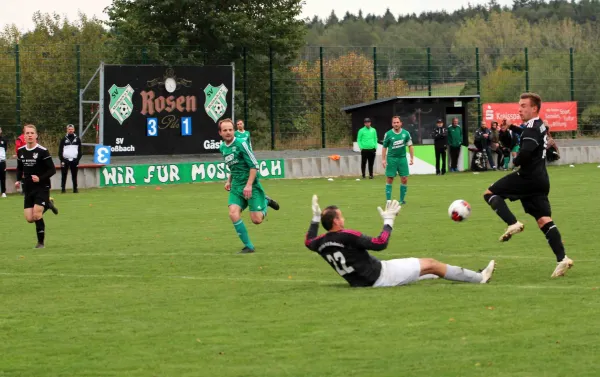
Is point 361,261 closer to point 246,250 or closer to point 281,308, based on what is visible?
point 281,308

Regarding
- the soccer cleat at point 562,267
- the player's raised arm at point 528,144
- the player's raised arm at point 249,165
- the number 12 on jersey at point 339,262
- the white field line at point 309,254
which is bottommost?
the white field line at point 309,254

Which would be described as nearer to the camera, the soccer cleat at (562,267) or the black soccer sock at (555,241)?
the soccer cleat at (562,267)

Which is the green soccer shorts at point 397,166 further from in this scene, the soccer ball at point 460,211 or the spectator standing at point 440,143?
the spectator standing at point 440,143

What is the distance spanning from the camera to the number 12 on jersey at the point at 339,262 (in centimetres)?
1070

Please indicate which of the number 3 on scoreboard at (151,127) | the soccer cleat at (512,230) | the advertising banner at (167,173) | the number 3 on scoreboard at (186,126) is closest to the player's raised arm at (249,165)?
the soccer cleat at (512,230)

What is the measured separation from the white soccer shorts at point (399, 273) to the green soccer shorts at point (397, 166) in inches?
544

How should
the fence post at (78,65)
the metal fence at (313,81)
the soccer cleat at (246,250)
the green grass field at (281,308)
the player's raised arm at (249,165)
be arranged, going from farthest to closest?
1. the metal fence at (313,81)
2. the fence post at (78,65)
3. the soccer cleat at (246,250)
4. the player's raised arm at (249,165)
5. the green grass field at (281,308)

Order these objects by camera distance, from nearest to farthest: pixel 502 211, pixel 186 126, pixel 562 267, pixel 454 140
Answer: pixel 562 267 → pixel 502 211 → pixel 186 126 → pixel 454 140

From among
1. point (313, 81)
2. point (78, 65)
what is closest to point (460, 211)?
point (78, 65)

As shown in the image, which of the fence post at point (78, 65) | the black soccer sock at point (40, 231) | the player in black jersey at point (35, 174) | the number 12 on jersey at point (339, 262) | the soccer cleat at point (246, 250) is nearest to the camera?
the number 12 on jersey at point (339, 262)

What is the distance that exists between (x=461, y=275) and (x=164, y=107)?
26790 millimetres

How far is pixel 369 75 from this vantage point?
47812 millimetres

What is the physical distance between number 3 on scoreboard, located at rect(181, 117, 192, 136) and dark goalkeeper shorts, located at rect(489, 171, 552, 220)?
1014 inches

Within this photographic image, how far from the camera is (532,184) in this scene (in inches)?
469
